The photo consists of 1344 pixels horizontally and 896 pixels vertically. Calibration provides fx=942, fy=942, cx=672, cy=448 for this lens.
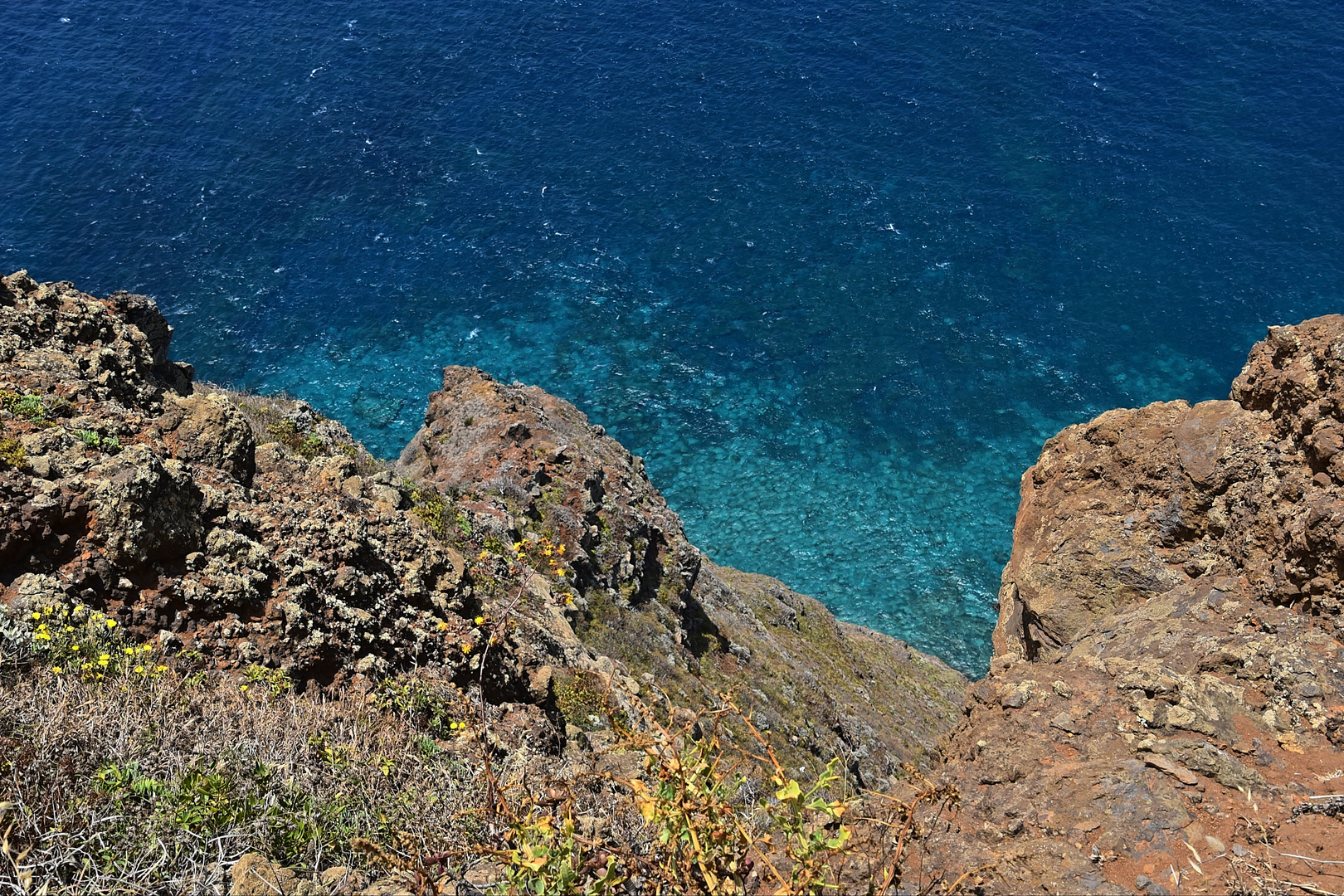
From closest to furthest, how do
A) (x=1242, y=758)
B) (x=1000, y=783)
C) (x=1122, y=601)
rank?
(x=1242, y=758)
(x=1000, y=783)
(x=1122, y=601)

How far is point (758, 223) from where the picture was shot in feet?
173

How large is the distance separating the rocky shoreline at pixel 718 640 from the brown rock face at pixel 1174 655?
0.14 ft

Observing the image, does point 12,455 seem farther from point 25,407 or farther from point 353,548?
point 353,548

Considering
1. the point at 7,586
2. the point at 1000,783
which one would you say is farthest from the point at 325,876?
the point at 1000,783

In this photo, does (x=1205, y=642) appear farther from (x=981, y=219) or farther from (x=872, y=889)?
(x=981, y=219)

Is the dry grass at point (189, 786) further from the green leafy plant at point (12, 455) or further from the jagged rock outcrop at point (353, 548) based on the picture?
the green leafy plant at point (12, 455)

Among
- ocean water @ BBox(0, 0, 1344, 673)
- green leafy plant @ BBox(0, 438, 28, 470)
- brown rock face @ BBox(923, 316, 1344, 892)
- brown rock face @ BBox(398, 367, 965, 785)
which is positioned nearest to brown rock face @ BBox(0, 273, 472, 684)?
green leafy plant @ BBox(0, 438, 28, 470)

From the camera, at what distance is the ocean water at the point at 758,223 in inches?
1713

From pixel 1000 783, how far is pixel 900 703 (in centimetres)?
1559

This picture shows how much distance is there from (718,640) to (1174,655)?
10.9 m

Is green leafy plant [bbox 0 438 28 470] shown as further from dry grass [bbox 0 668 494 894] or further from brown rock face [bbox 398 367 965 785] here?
brown rock face [bbox 398 367 965 785]

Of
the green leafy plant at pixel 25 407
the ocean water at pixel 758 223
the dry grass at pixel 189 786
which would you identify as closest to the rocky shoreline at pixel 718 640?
the green leafy plant at pixel 25 407

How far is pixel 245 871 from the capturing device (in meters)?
5.99

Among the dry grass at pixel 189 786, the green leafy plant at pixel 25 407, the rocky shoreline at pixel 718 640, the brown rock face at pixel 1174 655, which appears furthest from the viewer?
the green leafy plant at pixel 25 407
